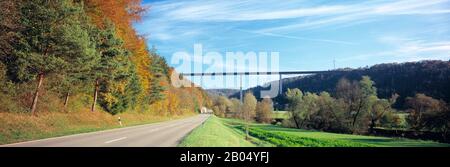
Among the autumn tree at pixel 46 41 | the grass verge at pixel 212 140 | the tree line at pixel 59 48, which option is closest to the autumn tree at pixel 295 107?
the tree line at pixel 59 48

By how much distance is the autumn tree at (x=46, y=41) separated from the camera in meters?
20.3

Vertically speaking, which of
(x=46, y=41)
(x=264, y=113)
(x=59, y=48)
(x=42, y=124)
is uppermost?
(x=46, y=41)

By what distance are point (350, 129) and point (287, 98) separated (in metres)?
18.3

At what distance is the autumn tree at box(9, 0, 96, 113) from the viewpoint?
20281 millimetres

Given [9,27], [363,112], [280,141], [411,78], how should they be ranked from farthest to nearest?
[411,78] < [363,112] < [280,141] < [9,27]

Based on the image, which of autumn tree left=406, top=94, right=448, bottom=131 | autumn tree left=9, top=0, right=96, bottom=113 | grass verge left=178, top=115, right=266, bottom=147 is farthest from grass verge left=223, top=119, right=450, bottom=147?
autumn tree left=9, top=0, right=96, bottom=113

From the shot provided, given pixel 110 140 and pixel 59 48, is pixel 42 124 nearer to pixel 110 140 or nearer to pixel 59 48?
pixel 59 48

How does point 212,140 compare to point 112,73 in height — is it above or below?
below

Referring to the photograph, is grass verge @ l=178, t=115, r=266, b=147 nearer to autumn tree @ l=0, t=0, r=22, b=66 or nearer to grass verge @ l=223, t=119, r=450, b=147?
grass verge @ l=223, t=119, r=450, b=147

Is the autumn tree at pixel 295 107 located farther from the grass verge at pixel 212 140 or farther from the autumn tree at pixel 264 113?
the grass verge at pixel 212 140

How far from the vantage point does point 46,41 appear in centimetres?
2111

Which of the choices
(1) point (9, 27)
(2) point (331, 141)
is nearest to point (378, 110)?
(2) point (331, 141)

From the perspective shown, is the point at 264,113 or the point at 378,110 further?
the point at 264,113
